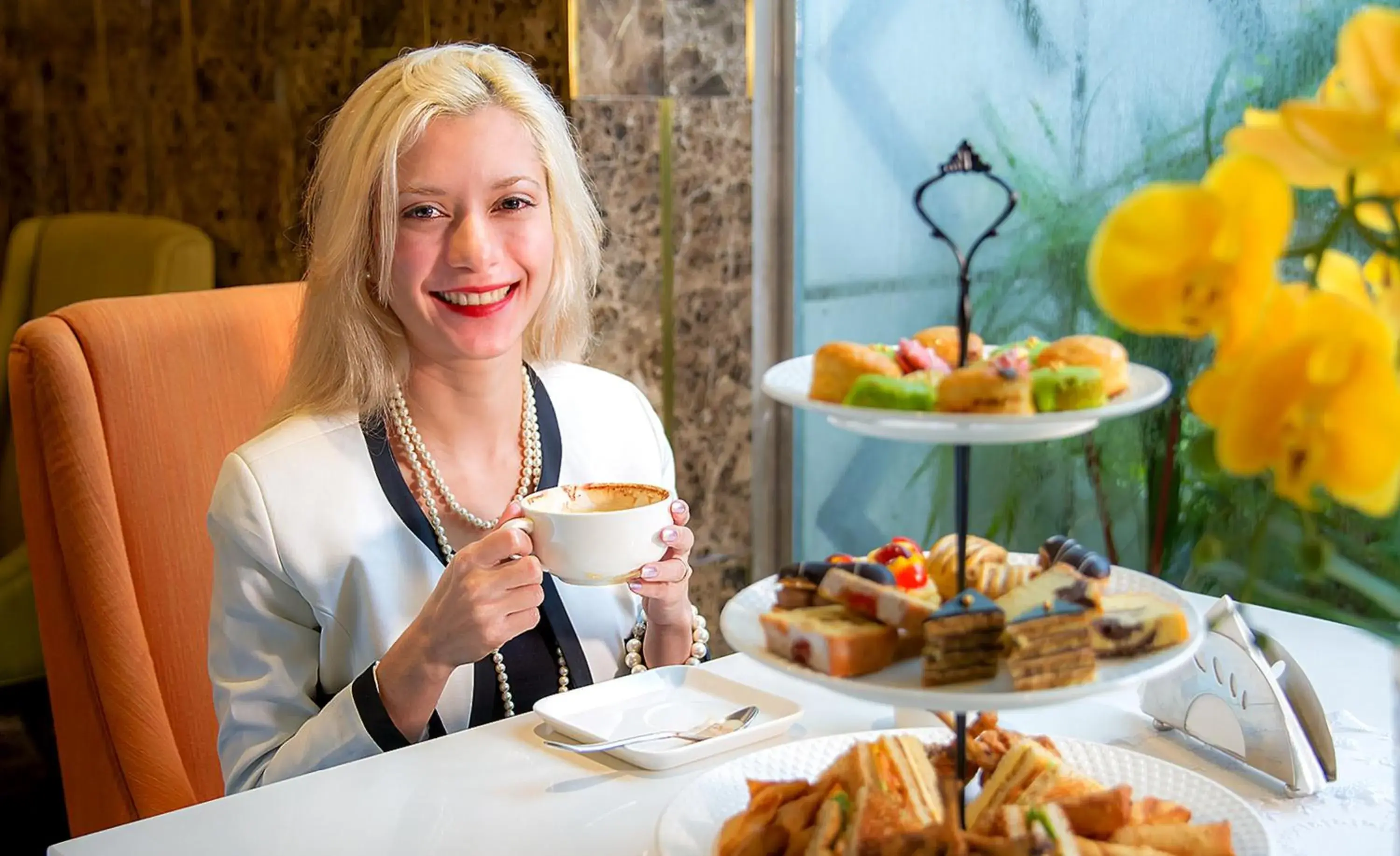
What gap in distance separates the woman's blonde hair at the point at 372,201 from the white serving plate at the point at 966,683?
0.89m

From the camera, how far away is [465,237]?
64.8 inches

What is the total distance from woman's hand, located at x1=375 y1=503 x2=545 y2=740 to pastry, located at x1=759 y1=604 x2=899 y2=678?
45 centimetres

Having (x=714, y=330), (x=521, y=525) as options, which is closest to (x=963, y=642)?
(x=521, y=525)

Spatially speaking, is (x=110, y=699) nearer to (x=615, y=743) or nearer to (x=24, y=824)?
(x=615, y=743)

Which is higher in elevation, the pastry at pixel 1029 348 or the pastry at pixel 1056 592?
the pastry at pixel 1029 348

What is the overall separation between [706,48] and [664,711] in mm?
1766

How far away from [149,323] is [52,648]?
A: 42 centimetres

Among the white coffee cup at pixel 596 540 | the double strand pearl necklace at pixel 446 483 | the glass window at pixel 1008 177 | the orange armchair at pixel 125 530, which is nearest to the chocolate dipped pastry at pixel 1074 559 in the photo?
the white coffee cup at pixel 596 540

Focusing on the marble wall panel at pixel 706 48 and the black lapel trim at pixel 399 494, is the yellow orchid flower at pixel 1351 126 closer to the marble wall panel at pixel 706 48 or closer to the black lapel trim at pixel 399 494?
the black lapel trim at pixel 399 494

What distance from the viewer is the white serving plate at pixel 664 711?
123 cm

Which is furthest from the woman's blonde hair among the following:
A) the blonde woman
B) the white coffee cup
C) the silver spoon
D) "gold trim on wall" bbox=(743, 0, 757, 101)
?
"gold trim on wall" bbox=(743, 0, 757, 101)

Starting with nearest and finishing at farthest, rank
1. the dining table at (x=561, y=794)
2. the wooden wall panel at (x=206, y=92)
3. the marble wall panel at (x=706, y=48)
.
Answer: the dining table at (x=561, y=794) → the marble wall panel at (x=706, y=48) → the wooden wall panel at (x=206, y=92)

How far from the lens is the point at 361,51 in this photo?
3.03m

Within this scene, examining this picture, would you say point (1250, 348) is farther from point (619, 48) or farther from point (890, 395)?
point (619, 48)
